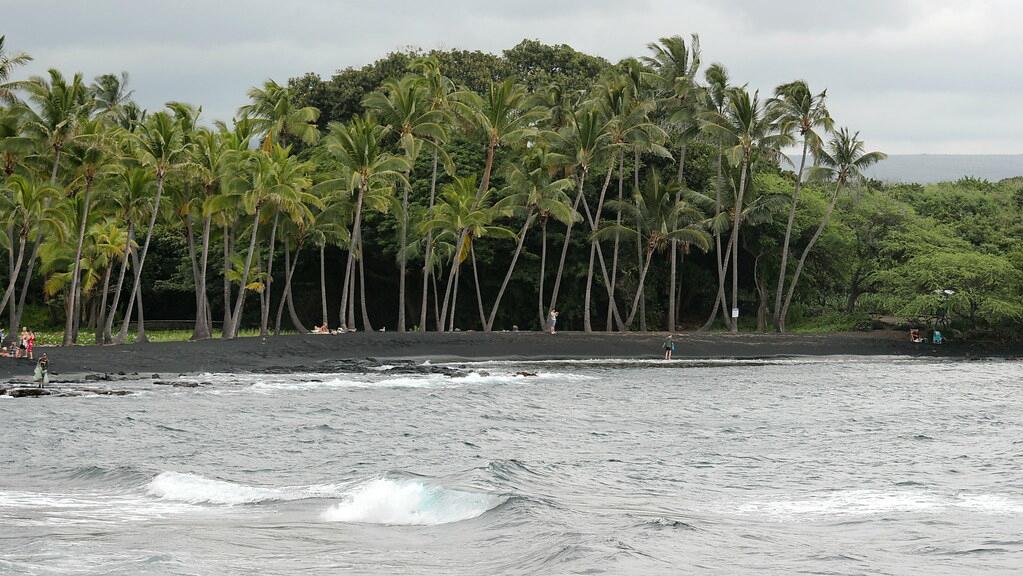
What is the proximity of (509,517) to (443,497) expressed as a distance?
132 cm

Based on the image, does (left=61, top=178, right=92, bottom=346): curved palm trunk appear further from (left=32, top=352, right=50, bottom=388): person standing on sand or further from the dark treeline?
(left=32, top=352, right=50, bottom=388): person standing on sand

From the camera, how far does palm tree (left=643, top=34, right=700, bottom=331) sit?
157 ft

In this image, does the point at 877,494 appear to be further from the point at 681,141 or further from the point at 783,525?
the point at 681,141

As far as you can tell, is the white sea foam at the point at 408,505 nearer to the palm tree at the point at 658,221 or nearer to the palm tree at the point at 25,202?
the palm tree at the point at 25,202

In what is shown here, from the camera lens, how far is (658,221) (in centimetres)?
4728

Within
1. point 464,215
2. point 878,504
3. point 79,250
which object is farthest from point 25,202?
point 878,504

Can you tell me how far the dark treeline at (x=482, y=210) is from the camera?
36.8 metres

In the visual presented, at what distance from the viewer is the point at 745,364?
4162 centimetres

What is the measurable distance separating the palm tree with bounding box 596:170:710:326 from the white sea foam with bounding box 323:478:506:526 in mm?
33089

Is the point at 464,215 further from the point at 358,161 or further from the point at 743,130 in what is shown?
the point at 743,130

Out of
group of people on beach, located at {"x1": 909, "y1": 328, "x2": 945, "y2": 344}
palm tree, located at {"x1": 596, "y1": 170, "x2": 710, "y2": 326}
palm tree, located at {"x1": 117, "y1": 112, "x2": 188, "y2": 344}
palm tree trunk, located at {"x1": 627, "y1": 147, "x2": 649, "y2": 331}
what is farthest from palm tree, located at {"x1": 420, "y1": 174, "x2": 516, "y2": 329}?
group of people on beach, located at {"x1": 909, "y1": 328, "x2": 945, "y2": 344}

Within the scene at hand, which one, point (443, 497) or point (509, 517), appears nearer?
point (509, 517)

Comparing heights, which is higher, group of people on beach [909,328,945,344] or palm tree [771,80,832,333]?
palm tree [771,80,832,333]

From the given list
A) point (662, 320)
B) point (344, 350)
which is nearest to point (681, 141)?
point (662, 320)
